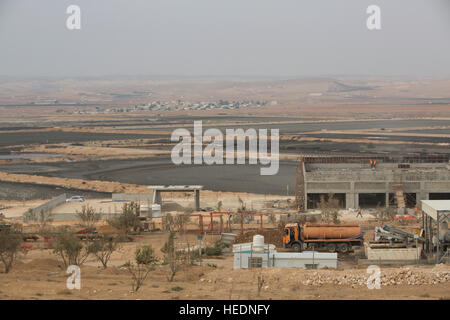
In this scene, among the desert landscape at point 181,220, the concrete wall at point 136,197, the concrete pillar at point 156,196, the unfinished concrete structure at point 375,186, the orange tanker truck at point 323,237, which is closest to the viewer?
the desert landscape at point 181,220

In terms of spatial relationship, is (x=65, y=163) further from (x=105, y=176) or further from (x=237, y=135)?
(x=237, y=135)

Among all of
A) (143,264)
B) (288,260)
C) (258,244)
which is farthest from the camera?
(258,244)

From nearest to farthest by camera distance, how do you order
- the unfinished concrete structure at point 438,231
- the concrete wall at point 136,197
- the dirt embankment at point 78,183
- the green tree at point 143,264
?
the green tree at point 143,264
the unfinished concrete structure at point 438,231
the concrete wall at point 136,197
the dirt embankment at point 78,183

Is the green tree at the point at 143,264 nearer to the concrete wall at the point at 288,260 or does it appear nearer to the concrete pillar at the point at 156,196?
the concrete wall at the point at 288,260

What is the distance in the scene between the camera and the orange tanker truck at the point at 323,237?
20250mm

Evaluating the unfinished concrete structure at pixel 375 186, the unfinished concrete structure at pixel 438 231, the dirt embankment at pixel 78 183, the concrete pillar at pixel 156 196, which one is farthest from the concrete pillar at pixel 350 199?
the dirt embankment at pixel 78 183

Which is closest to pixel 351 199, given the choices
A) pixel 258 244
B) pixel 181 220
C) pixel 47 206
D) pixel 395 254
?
pixel 181 220

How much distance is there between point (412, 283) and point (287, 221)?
40.5 feet

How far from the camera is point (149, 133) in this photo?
289 feet

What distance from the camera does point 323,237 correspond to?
20.4 meters

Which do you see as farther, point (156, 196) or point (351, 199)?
point (351, 199)

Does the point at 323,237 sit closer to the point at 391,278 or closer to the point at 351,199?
the point at 391,278

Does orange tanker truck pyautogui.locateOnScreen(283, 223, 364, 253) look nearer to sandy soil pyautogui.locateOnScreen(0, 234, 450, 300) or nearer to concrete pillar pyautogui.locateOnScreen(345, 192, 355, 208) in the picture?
sandy soil pyautogui.locateOnScreen(0, 234, 450, 300)

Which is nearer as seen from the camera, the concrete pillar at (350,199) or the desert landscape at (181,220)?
the desert landscape at (181,220)
